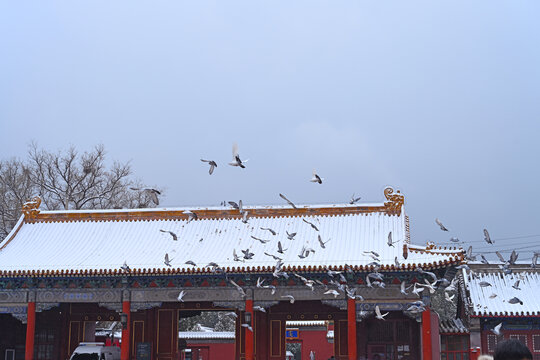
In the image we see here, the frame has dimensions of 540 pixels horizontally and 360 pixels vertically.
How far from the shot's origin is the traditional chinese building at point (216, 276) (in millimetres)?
22016

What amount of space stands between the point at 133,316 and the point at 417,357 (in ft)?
32.6

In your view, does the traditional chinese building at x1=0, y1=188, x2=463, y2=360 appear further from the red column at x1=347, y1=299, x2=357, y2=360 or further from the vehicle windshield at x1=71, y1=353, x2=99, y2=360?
the vehicle windshield at x1=71, y1=353, x2=99, y2=360

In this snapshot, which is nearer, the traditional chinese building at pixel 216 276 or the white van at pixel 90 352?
the traditional chinese building at pixel 216 276

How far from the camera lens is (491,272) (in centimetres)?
3025

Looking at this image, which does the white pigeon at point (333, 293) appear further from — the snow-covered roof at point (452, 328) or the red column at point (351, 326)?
the snow-covered roof at point (452, 328)

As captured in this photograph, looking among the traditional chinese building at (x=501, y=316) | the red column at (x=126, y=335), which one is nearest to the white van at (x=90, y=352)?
the red column at (x=126, y=335)

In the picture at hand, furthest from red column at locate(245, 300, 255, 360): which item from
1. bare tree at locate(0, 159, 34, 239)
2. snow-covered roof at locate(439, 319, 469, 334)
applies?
bare tree at locate(0, 159, 34, 239)

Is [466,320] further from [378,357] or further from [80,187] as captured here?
[80,187]

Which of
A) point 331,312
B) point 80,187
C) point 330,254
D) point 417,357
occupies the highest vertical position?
point 80,187

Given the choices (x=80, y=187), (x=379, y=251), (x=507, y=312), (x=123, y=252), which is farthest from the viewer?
(x=80, y=187)

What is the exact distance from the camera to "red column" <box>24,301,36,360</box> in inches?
912

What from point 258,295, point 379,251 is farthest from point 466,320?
point 258,295

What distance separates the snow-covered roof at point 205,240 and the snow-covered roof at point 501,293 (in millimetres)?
4601

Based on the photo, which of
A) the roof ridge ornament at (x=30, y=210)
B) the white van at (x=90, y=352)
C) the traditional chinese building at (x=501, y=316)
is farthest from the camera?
the roof ridge ornament at (x=30, y=210)
